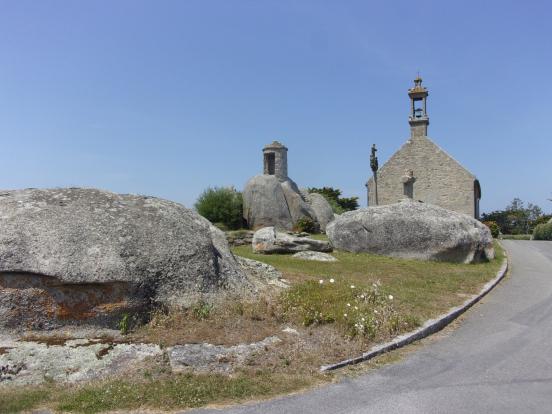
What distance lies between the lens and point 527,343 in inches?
305

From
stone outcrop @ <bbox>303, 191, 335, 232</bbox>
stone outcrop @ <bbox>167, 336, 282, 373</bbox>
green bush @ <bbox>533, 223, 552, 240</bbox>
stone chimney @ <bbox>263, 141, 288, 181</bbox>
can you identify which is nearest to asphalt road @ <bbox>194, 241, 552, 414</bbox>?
stone outcrop @ <bbox>167, 336, 282, 373</bbox>

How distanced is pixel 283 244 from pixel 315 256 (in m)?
1.58

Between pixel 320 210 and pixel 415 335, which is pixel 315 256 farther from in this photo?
pixel 320 210

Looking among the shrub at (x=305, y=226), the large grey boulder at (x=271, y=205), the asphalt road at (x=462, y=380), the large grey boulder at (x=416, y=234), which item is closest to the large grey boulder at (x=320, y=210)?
the large grey boulder at (x=271, y=205)

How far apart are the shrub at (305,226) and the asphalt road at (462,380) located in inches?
752

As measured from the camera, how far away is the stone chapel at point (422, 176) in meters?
36.9

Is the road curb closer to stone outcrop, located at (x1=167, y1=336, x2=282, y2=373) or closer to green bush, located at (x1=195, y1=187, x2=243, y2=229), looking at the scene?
stone outcrop, located at (x1=167, y1=336, x2=282, y2=373)

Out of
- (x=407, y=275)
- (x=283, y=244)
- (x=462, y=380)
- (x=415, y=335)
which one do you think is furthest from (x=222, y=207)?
(x=462, y=380)

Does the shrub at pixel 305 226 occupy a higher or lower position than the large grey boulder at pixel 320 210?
lower

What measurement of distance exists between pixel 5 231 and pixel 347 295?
556 cm

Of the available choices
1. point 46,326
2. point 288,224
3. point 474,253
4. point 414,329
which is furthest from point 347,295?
point 288,224

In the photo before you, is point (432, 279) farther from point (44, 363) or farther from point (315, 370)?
point (44, 363)

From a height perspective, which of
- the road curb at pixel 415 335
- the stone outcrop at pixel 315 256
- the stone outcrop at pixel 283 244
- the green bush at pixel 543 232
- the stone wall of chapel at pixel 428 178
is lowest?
the road curb at pixel 415 335

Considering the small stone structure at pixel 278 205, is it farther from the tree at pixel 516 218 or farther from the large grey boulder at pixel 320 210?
the tree at pixel 516 218
